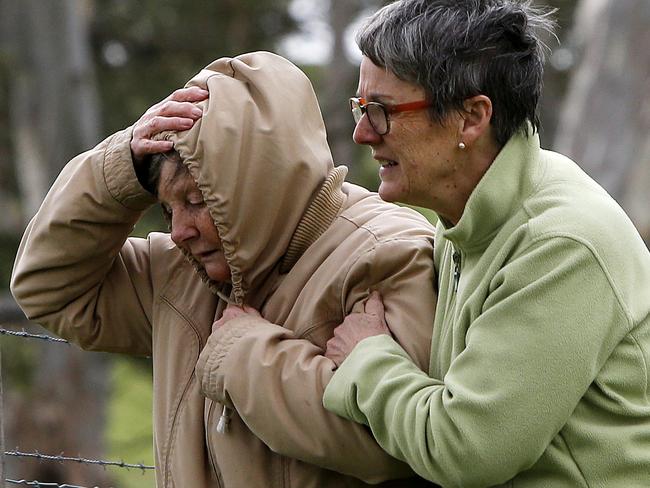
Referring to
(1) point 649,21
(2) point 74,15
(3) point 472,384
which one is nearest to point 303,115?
(3) point 472,384

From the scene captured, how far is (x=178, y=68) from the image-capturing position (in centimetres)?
1581

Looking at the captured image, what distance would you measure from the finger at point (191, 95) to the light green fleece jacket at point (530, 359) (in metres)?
0.75

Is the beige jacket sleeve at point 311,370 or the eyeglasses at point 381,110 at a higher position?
the eyeglasses at point 381,110

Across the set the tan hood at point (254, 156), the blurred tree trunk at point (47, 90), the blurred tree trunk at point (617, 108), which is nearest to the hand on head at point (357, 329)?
the tan hood at point (254, 156)

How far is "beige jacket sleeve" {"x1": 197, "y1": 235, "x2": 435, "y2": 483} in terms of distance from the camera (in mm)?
2951

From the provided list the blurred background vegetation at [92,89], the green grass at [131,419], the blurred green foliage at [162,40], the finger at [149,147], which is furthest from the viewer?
the green grass at [131,419]

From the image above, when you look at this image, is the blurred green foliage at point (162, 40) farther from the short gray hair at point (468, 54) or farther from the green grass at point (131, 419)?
the short gray hair at point (468, 54)

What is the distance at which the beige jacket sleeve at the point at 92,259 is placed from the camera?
3.35 meters

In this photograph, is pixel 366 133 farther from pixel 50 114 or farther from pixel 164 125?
pixel 50 114

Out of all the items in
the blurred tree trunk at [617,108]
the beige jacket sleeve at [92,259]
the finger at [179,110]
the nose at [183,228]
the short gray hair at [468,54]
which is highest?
the short gray hair at [468,54]

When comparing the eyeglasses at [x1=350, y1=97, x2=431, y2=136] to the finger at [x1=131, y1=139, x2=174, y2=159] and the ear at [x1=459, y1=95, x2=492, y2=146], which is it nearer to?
the ear at [x1=459, y1=95, x2=492, y2=146]

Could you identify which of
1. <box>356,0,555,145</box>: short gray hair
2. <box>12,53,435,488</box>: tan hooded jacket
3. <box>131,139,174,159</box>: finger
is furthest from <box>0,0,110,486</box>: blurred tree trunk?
<box>356,0,555,145</box>: short gray hair

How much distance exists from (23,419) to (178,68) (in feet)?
15.1

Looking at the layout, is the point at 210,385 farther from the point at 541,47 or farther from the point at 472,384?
the point at 541,47
